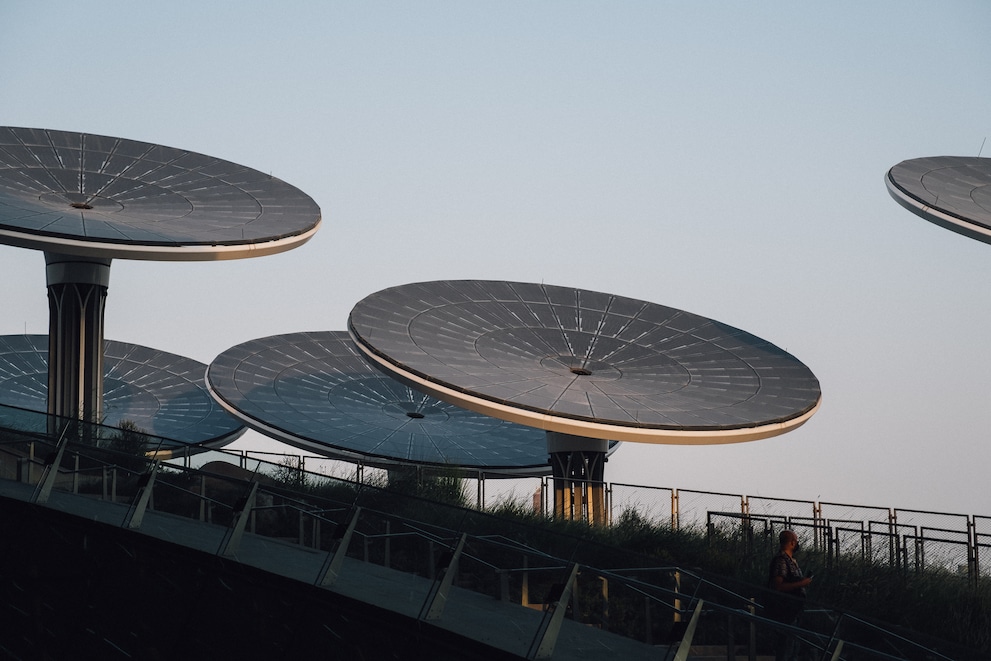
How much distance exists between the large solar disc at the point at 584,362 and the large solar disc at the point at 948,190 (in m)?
7.85

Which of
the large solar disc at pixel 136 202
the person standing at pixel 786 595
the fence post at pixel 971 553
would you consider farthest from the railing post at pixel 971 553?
the large solar disc at pixel 136 202

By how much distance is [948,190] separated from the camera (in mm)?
41188

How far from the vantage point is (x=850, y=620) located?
55.3ft

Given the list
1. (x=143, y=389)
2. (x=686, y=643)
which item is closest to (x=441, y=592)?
(x=686, y=643)

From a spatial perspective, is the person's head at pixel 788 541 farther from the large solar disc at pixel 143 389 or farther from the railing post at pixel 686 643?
the large solar disc at pixel 143 389

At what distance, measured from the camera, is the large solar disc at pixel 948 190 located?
36.6 metres

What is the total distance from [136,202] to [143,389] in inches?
1032

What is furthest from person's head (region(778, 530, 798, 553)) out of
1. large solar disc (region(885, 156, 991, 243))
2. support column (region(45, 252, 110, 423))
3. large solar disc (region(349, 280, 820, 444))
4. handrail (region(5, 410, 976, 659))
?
support column (region(45, 252, 110, 423))

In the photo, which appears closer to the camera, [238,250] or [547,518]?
[547,518]

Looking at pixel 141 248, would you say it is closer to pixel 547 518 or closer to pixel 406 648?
pixel 547 518

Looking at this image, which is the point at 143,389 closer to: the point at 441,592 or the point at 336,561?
the point at 336,561

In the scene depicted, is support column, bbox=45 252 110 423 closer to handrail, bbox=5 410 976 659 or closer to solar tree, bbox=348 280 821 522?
solar tree, bbox=348 280 821 522

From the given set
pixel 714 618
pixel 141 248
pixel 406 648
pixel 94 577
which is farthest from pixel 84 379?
pixel 714 618

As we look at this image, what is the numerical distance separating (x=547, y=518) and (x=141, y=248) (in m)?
15.6
